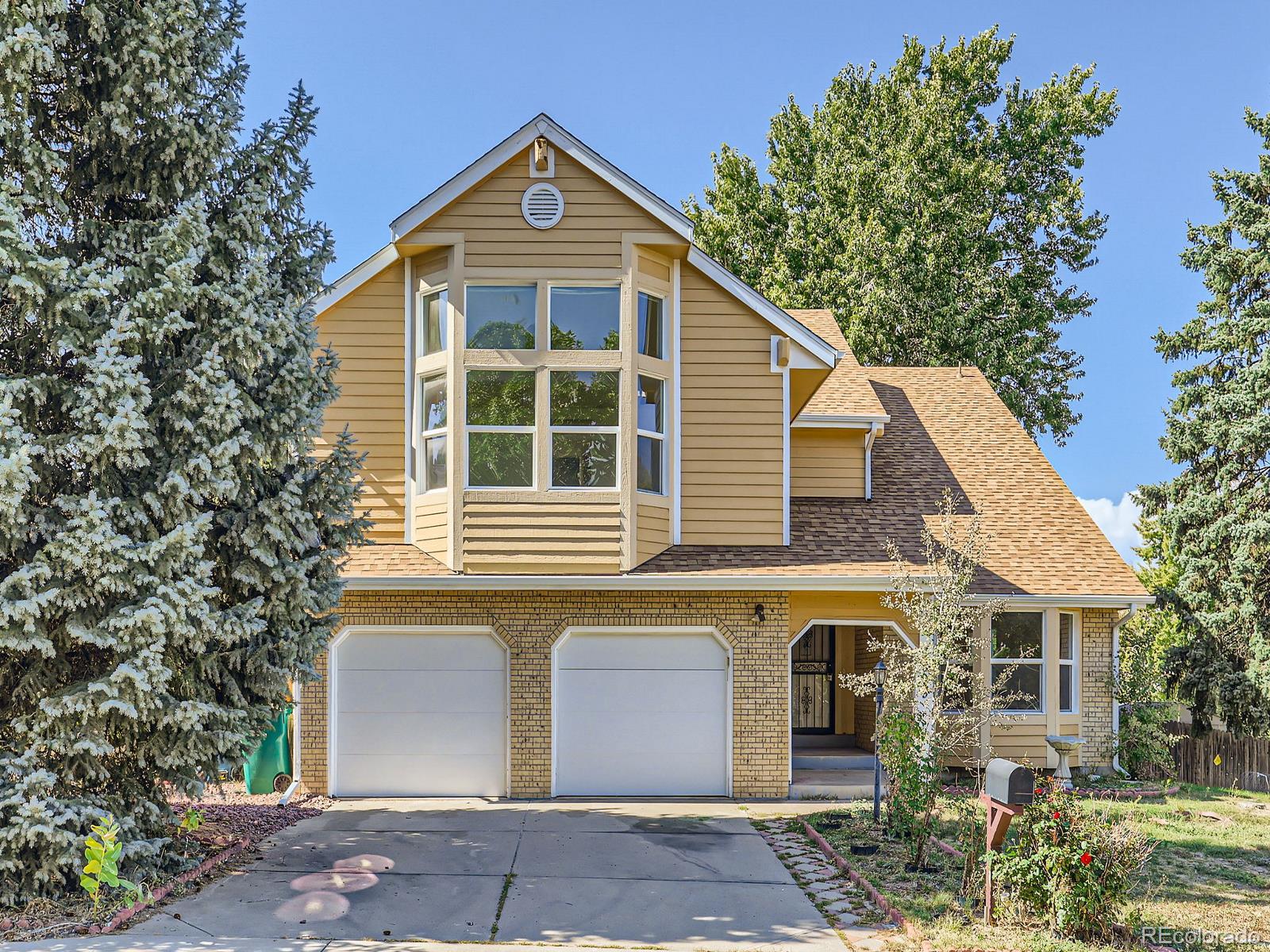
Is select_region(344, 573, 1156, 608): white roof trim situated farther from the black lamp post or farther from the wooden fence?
the wooden fence

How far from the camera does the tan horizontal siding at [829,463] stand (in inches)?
622

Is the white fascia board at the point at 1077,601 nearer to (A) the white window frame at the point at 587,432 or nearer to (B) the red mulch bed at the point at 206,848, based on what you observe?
(A) the white window frame at the point at 587,432

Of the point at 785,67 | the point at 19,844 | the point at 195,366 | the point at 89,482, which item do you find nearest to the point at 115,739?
the point at 19,844

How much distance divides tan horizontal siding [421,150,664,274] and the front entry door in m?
8.71

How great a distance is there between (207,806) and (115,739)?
12.8 ft

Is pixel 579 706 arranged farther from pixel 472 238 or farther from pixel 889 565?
pixel 472 238

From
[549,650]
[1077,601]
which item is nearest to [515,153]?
[549,650]

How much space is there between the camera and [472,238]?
43.3 feet

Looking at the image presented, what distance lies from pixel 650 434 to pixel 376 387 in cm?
372

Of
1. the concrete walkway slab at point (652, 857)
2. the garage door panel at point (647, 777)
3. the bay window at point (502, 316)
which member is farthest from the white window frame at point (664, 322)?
the concrete walkway slab at point (652, 857)

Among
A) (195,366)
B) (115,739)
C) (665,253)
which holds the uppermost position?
(665,253)

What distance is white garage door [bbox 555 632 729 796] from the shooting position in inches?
527

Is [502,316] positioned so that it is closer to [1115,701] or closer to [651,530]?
[651,530]

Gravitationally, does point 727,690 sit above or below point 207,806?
above
